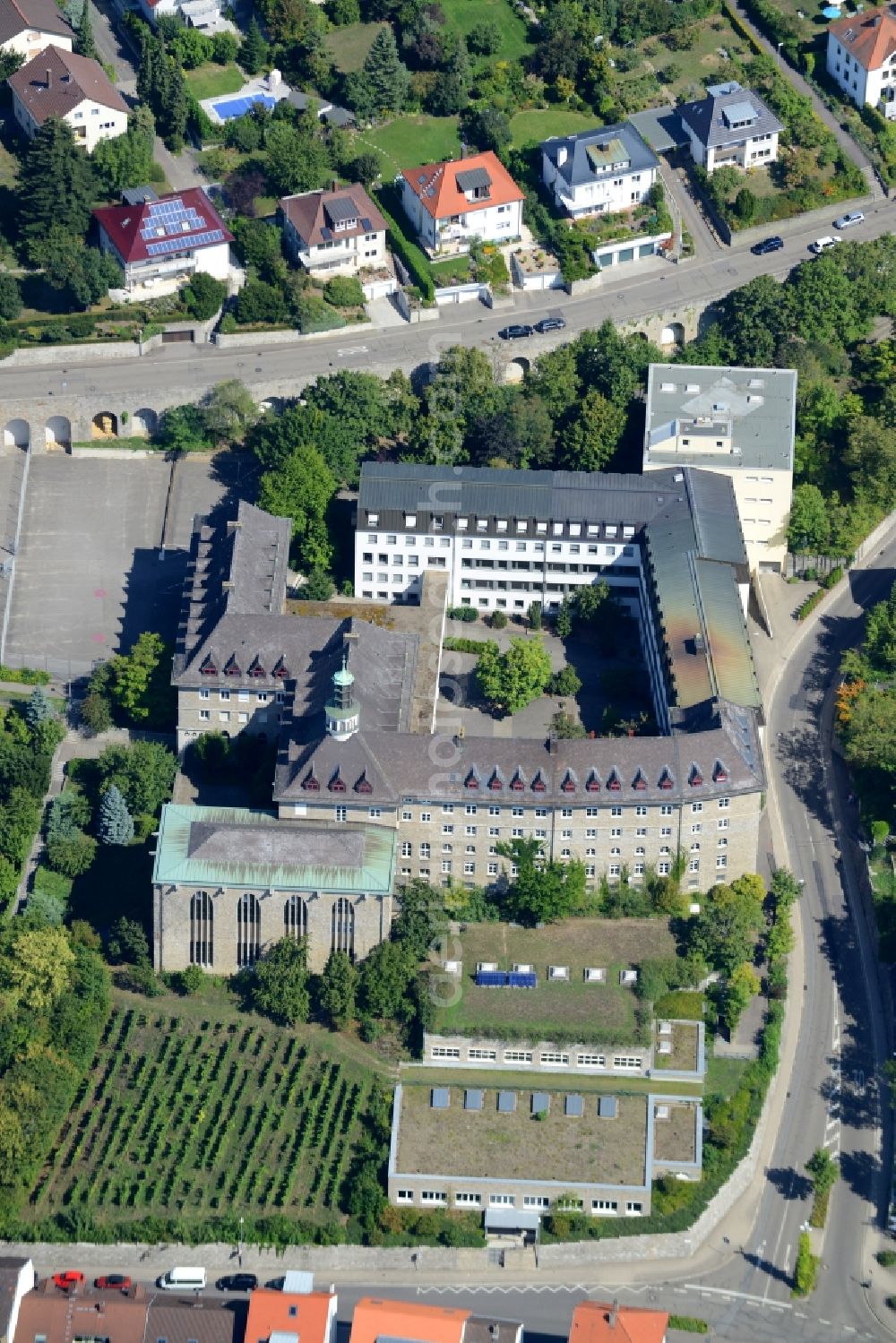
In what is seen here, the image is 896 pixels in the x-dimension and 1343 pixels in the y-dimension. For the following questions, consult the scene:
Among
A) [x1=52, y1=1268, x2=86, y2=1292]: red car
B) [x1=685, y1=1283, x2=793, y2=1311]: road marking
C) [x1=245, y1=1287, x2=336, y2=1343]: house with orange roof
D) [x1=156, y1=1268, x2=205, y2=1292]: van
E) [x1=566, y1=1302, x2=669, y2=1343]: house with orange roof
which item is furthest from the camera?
[x1=685, y1=1283, x2=793, y2=1311]: road marking

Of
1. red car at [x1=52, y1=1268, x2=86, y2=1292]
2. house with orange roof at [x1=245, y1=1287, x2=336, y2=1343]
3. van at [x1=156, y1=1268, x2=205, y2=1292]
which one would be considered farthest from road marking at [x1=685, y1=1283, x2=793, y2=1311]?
red car at [x1=52, y1=1268, x2=86, y2=1292]

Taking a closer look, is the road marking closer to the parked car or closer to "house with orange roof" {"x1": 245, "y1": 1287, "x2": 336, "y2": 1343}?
"house with orange roof" {"x1": 245, "y1": 1287, "x2": 336, "y2": 1343}

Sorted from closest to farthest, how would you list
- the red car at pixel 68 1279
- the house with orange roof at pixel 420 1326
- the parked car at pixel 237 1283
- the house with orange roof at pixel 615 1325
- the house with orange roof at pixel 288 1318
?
1. the house with orange roof at pixel 615 1325
2. the house with orange roof at pixel 420 1326
3. the house with orange roof at pixel 288 1318
4. the red car at pixel 68 1279
5. the parked car at pixel 237 1283

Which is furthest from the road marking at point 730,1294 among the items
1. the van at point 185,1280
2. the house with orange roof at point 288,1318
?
the van at point 185,1280

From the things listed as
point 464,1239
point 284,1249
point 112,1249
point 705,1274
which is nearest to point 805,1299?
point 705,1274

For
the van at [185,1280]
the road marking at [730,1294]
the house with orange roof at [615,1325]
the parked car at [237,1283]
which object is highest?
the house with orange roof at [615,1325]

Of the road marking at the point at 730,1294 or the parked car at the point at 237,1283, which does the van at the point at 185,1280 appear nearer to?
the parked car at the point at 237,1283

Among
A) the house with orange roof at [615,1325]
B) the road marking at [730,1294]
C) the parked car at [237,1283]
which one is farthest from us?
the parked car at [237,1283]
